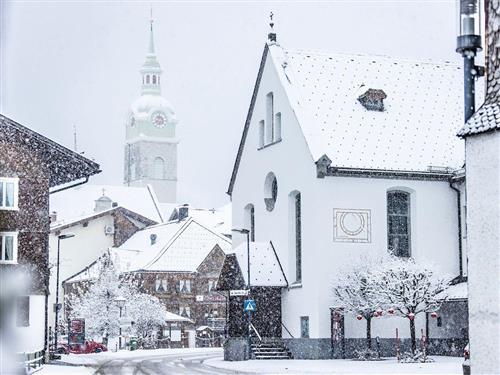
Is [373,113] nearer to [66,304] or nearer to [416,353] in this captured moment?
[416,353]

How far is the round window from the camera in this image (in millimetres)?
48719

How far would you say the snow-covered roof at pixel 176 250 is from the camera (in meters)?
83.4

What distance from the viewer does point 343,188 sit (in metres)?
43.9

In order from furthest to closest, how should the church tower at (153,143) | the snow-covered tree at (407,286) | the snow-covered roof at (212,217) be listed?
1. the church tower at (153,143)
2. the snow-covered roof at (212,217)
3. the snow-covered tree at (407,286)

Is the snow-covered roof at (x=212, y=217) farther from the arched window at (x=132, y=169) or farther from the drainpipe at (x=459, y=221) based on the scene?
the arched window at (x=132, y=169)

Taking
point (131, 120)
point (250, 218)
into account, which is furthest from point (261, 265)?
point (131, 120)

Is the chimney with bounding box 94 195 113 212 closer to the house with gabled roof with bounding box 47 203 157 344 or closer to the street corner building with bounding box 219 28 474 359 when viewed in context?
the house with gabled roof with bounding box 47 203 157 344

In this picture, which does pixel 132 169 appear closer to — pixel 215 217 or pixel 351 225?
pixel 215 217

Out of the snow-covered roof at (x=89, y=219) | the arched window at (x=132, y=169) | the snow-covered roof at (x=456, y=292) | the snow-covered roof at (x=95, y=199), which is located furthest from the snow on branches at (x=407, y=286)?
the arched window at (x=132, y=169)

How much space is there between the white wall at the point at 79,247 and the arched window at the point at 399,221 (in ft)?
179

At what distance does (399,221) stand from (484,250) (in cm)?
3577

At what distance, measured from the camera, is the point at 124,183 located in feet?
630

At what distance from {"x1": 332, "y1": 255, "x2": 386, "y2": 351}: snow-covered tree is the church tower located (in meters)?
140

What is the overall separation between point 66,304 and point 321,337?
166ft
